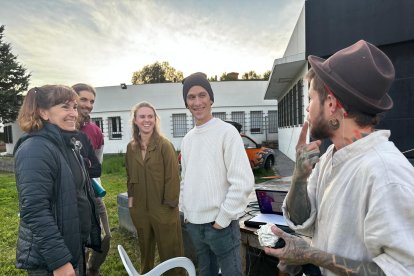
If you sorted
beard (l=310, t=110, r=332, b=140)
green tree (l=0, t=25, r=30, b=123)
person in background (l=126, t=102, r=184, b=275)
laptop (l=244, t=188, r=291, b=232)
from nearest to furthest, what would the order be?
beard (l=310, t=110, r=332, b=140)
laptop (l=244, t=188, r=291, b=232)
person in background (l=126, t=102, r=184, b=275)
green tree (l=0, t=25, r=30, b=123)

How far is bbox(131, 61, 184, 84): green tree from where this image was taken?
2124 inches

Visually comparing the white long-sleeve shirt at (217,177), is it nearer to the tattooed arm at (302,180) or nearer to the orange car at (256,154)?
the tattooed arm at (302,180)

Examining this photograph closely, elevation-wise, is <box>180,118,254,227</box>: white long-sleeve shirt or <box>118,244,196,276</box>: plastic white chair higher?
<box>180,118,254,227</box>: white long-sleeve shirt

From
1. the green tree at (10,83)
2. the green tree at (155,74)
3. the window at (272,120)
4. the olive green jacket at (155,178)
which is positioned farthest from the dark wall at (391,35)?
the green tree at (155,74)

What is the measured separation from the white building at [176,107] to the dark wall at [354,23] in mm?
15613

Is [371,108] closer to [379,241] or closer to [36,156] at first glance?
[379,241]

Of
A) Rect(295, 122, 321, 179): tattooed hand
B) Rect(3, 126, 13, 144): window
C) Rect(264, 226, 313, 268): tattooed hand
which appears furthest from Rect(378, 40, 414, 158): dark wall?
Rect(3, 126, 13, 144): window

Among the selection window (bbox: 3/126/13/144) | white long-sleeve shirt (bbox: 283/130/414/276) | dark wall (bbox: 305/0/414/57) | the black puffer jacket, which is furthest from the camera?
window (bbox: 3/126/13/144)

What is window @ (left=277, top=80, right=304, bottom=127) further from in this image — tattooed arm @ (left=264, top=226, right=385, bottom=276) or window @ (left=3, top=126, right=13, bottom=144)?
window @ (left=3, top=126, right=13, bottom=144)

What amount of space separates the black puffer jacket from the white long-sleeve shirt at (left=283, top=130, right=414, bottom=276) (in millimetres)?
1480

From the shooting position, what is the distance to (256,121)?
77.8 ft

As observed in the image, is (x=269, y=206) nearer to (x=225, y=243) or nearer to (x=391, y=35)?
(x=225, y=243)

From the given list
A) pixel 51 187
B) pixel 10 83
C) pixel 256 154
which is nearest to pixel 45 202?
pixel 51 187

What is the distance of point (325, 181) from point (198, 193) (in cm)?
118
